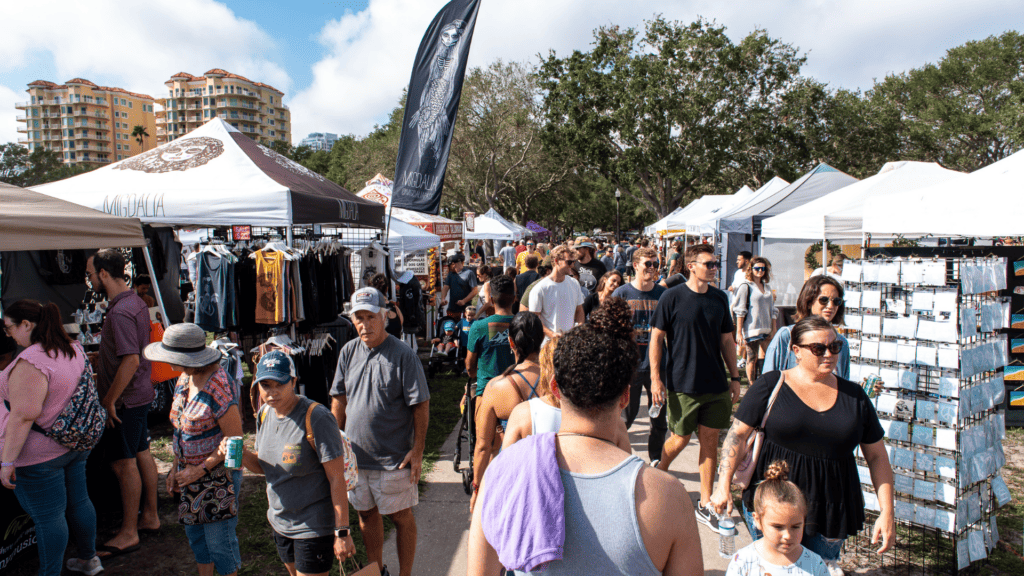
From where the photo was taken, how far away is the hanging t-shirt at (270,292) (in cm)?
544

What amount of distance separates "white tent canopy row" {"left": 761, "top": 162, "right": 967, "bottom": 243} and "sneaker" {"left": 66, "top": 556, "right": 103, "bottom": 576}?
28.1 ft

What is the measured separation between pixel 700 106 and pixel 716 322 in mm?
27144

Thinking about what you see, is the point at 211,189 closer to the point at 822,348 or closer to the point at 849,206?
the point at 822,348

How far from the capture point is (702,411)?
164 inches

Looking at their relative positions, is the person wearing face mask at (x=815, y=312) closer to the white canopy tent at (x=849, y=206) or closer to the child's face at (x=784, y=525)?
the child's face at (x=784, y=525)

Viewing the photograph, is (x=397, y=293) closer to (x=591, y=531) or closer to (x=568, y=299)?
(x=568, y=299)

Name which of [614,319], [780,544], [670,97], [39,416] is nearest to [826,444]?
[780,544]

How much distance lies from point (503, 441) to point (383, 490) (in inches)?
35.9

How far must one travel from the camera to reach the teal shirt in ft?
13.4

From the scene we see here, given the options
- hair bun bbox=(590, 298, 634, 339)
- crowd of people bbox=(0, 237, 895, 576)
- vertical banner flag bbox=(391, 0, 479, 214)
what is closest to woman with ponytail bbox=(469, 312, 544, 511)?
crowd of people bbox=(0, 237, 895, 576)

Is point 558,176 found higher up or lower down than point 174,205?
higher up

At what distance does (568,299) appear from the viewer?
5309 mm

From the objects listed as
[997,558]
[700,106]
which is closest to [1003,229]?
[997,558]

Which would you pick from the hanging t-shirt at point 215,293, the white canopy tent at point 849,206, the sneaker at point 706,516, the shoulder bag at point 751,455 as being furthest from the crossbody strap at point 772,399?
the white canopy tent at point 849,206
